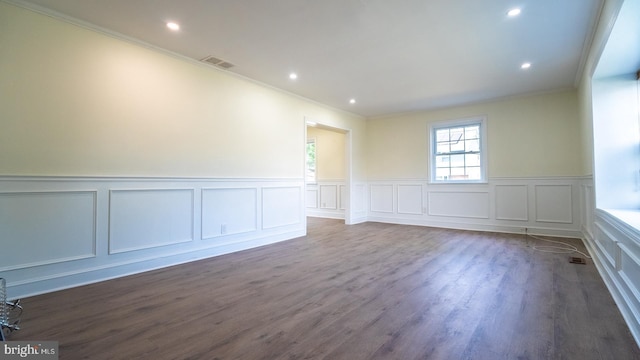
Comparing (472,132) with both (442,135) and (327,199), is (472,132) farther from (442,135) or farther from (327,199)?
(327,199)

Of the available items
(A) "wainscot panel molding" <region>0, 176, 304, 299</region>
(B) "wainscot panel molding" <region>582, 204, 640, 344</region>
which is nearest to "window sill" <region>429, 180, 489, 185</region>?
(B) "wainscot panel molding" <region>582, 204, 640, 344</region>

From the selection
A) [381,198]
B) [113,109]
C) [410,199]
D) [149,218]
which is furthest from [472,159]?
[113,109]

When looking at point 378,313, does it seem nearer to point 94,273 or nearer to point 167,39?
point 94,273

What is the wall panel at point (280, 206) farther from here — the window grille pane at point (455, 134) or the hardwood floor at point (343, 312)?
the window grille pane at point (455, 134)

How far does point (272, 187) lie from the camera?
4848 millimetres

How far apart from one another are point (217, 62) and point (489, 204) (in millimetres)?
5540

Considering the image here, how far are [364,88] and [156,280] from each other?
13.5 feet

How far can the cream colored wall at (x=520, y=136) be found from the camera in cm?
505

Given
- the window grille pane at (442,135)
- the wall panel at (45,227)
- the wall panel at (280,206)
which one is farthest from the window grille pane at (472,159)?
the wall panel at (45,227)

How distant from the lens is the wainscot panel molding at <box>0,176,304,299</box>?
8.32 ft

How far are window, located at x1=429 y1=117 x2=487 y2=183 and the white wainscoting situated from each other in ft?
0.79

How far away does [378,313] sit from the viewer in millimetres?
2195

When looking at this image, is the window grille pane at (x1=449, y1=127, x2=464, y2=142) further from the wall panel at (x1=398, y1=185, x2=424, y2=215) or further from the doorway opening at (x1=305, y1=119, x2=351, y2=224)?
the doorway opening at (x1=305, y1=119, x2=351, y2=224)

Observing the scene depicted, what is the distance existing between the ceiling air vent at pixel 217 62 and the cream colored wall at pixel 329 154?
3.72 metres
